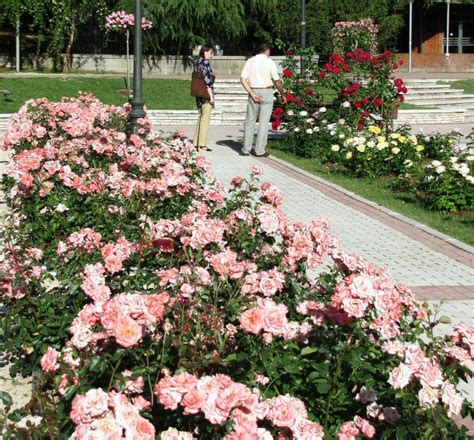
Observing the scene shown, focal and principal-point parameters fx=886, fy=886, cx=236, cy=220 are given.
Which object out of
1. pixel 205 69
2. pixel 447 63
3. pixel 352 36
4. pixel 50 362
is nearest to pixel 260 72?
pixel 205 69

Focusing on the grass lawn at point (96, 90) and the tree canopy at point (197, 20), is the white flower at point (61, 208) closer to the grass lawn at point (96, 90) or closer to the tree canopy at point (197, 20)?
the grass lawn at point (96, 90)

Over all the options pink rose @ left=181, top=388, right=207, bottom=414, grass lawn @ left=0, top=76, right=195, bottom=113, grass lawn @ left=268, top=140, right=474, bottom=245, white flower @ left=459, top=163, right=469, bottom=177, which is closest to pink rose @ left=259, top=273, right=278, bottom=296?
pink rose @ left=181, top=388, right=207, bottom=414

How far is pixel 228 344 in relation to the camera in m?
3.48

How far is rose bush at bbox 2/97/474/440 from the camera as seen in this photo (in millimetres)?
2781

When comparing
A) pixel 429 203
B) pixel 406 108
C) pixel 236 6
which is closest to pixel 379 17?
pixel 236 6

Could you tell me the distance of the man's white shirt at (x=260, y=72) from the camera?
566 inches

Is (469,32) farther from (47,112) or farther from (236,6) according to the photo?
(47,112)

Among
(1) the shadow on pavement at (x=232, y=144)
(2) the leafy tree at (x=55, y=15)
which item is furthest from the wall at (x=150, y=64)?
(1) the shadow on pavement at (x=232, y=144)

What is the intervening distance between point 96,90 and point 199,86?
12.6m

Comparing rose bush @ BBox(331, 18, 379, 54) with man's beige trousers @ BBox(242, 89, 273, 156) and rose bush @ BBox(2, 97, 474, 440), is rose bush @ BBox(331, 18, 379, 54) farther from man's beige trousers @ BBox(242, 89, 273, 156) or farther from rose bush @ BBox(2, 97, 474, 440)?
rose bush @ BBox(2, 97, 474, 440)

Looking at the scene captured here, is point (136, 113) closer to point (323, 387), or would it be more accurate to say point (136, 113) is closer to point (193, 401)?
point (323, 387)

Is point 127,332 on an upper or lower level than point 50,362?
upper

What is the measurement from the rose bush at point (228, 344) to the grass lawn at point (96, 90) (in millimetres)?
19059

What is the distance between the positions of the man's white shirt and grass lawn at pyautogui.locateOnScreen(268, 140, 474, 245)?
1.44m
